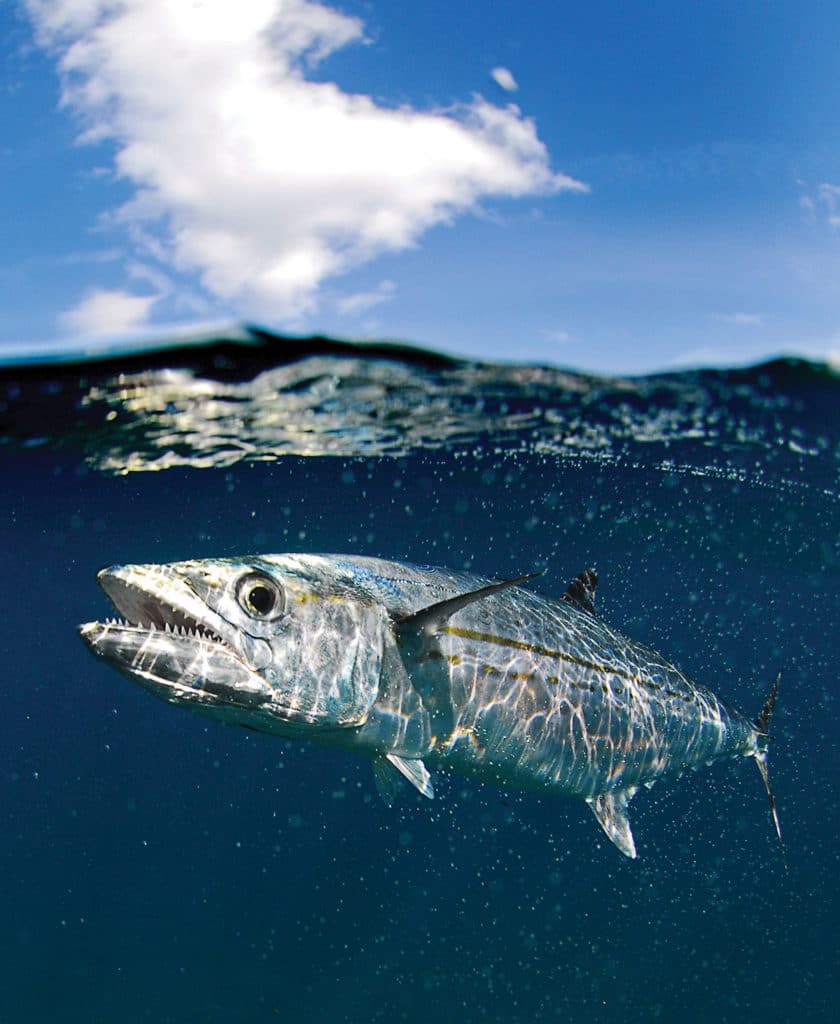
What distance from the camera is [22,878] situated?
40.7 m

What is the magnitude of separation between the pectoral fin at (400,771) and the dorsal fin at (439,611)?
0.86 metres

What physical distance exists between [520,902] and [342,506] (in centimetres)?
3020

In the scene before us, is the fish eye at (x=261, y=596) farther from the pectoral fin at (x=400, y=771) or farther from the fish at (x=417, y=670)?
the pectoral fin at (x=400, y=771)

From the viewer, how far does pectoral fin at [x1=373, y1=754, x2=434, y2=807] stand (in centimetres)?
425

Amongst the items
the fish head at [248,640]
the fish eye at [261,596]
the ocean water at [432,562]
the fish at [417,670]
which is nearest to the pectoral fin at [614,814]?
the fish at [417,670]

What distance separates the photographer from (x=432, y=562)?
3284 centimetres

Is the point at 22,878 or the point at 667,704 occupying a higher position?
the point at 667,704

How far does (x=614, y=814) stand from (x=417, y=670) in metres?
2.46

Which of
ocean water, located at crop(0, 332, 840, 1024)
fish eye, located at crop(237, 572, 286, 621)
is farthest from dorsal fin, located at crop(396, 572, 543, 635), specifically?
ocean water, located at crop(0, 332, 840, 1024)

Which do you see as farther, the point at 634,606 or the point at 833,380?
the point at 634,606

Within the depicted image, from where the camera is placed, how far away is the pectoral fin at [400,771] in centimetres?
425

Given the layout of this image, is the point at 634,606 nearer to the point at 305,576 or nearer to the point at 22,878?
the point at 22,878

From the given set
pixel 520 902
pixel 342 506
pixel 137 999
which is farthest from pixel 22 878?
pixel 342 506

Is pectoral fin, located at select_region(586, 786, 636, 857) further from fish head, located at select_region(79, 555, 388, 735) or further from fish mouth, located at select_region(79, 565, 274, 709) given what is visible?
fish mouth, located at select_region(79, 565, 274, 709)
